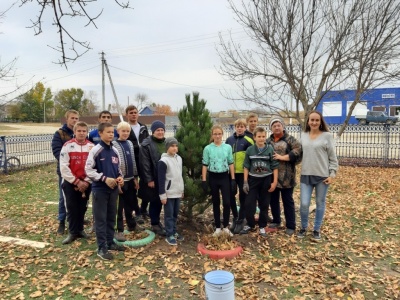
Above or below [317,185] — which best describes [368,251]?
below

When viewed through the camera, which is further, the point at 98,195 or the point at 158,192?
the point at 158,192

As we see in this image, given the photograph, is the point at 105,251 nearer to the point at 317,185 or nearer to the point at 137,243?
the point at 137,243

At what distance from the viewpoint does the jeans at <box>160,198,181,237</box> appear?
4797 millimetres

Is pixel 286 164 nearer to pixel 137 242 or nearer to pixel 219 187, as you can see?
pixel 219 187

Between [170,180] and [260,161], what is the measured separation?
4.57ft

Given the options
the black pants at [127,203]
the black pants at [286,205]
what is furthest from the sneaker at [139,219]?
the black pants at [286,205]

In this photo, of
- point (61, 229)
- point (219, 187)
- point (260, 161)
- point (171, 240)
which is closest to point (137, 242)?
point (171, 240)

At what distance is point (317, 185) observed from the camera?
16.5 feet

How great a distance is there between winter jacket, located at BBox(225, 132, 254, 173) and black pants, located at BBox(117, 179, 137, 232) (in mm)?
1662

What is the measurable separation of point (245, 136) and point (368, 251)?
2.49 m

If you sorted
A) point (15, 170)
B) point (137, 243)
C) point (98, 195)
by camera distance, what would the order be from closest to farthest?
1. point (98, 195)
2. point (137, 243)
3. point (15, 170)

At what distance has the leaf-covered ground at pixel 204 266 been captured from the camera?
376 cm

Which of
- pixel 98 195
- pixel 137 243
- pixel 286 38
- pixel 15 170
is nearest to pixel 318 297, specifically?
pixel 137 243

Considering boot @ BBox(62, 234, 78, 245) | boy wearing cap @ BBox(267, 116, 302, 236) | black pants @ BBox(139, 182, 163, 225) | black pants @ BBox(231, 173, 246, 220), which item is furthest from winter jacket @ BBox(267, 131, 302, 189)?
boot @ BBox(62, 234, 78, 245)
